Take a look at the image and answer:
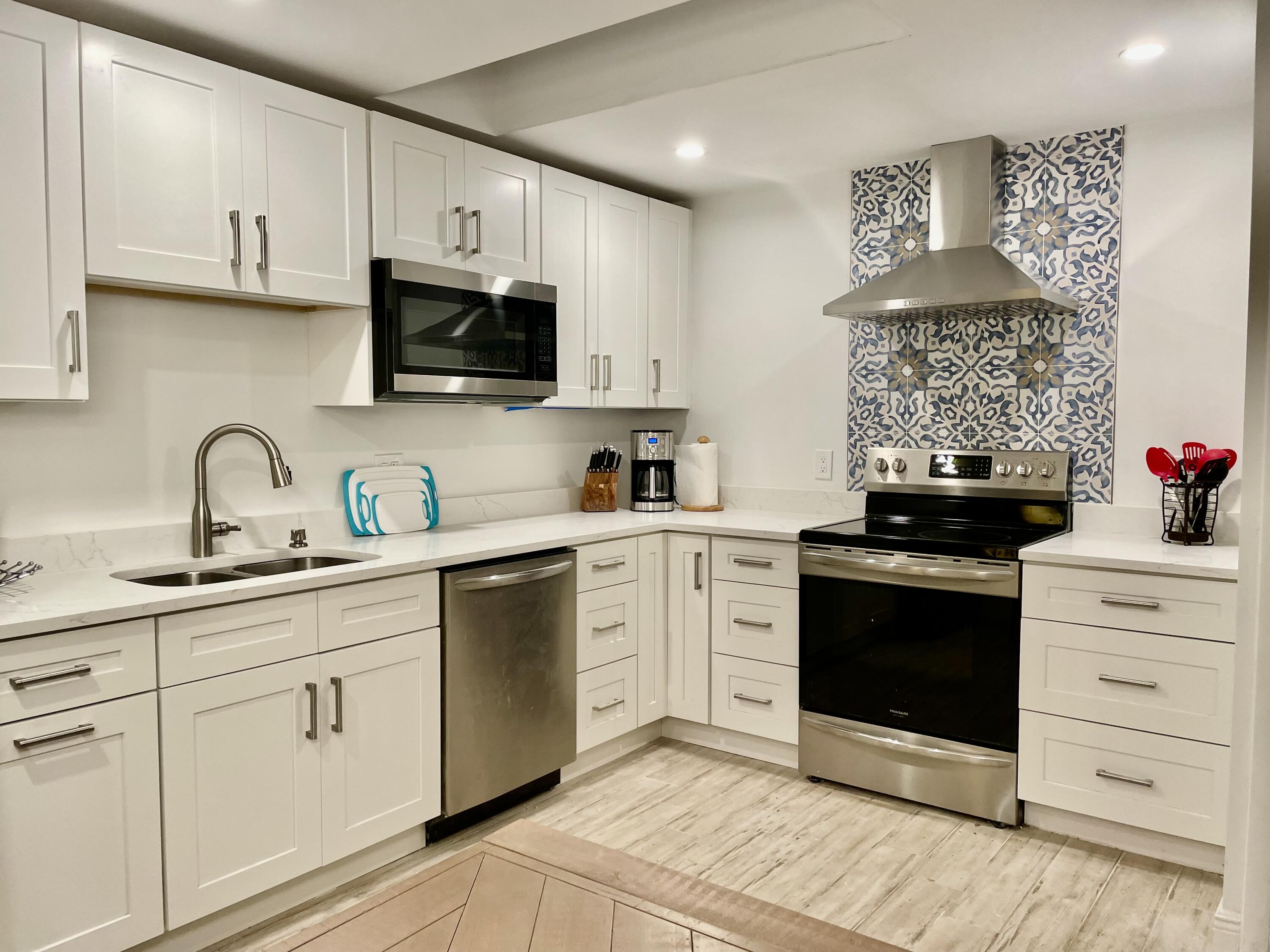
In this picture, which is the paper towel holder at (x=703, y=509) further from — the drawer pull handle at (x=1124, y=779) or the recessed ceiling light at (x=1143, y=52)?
the recessed ceiling light at (x=1143, y=52)

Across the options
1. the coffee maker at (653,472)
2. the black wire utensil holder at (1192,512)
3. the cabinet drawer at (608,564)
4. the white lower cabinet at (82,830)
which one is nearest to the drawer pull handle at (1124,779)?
the black wire utensil holder at (1192,512)

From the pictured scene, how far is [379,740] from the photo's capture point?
→ 8.37ft

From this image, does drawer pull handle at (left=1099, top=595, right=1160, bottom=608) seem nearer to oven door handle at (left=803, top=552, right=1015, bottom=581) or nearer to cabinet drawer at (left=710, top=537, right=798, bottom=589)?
oven door handle at (left=803, top=552, right=1015, bottom=581)

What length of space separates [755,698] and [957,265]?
1749 millimetres

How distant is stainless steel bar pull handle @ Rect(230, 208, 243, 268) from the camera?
248 cm

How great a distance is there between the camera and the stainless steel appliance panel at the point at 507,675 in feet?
9.05

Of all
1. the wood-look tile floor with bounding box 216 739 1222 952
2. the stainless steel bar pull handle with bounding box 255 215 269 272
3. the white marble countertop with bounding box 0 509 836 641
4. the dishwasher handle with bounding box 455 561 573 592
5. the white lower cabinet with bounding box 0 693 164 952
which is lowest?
the wood-look tile floor with bounding box 216 739 1222 952

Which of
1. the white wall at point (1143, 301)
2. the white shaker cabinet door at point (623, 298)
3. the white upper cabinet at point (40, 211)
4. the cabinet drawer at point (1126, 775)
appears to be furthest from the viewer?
the white shaker cabinet door at point (623, 298)

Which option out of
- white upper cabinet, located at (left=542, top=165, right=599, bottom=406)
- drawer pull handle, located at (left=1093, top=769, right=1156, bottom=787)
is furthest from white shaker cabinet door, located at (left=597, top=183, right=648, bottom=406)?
drawer pull handle, located at (left=1093, top=769, right=1156, bottom=787)

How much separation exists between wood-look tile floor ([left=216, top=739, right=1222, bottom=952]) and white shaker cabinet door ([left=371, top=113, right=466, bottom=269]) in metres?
1.87

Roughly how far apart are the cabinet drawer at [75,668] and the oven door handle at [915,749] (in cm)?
220

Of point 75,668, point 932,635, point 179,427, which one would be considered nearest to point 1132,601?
point 932,635

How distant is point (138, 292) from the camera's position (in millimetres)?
2566

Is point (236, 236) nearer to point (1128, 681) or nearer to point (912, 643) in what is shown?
point (912, 643)
